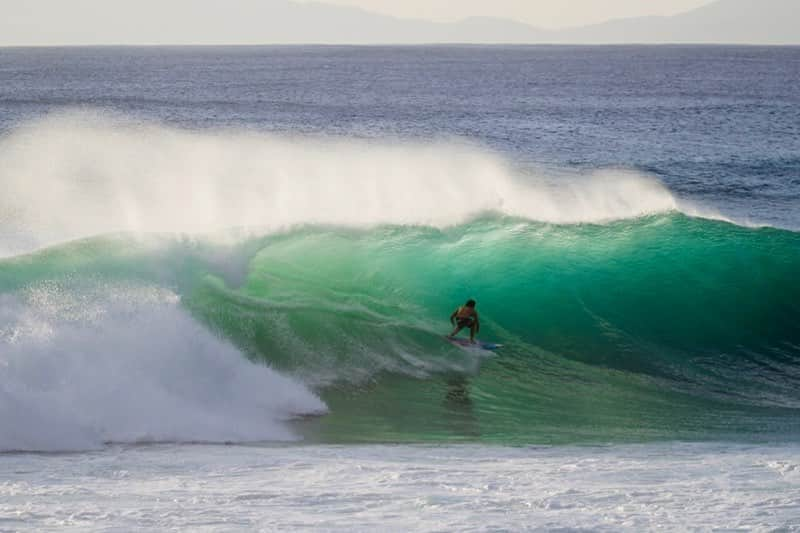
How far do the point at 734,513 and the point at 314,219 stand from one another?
1075 cm

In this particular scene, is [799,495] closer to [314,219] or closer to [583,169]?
[314,219]

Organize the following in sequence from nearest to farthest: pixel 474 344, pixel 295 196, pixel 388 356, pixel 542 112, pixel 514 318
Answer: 1. pixel 388 356
2. pixel 474 344
3. pixel 514 318
4. pixel 295 196
5. pixel 542 112

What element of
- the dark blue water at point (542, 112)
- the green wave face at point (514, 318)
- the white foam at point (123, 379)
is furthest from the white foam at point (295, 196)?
the dark blue water at point (542, 112)

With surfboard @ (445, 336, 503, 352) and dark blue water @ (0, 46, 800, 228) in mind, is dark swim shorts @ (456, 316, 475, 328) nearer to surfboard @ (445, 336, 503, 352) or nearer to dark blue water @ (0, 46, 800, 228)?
surfboard @ (445, 336, 503, 352)

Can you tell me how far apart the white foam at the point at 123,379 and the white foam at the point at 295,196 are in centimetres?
330

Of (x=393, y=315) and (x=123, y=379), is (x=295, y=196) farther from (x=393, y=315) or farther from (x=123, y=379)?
(x=123, y=379)

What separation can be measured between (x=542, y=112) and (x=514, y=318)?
160ft

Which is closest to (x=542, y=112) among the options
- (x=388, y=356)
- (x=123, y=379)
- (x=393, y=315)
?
(x=393, y=315)

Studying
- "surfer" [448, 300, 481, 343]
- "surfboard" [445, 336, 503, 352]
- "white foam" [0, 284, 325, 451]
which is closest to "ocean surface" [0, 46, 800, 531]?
"white foam" [0, 284, 325, 451]

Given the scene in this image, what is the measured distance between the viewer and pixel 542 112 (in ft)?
206

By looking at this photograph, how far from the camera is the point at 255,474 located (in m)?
8.78

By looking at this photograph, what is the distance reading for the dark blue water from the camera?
38594mm

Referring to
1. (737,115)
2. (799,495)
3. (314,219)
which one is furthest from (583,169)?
(799,495)

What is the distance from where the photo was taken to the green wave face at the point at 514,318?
38.0 ft
